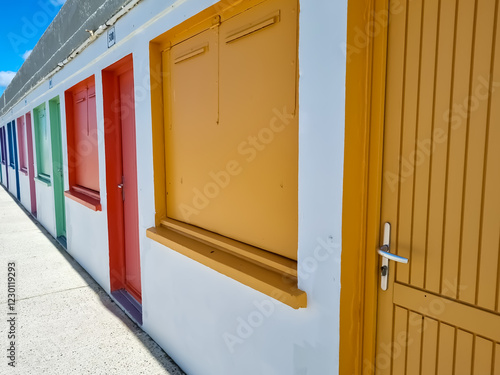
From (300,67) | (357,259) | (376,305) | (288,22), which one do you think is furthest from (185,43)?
(376,305)

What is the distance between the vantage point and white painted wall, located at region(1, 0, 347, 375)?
4.83 feet

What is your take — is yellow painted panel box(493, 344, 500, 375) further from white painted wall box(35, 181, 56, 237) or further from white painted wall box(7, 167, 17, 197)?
white painted wall box(7, 167, 17, 197)

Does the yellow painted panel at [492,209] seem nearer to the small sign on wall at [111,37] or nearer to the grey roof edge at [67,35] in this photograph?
the grey roof edge at [67,35]

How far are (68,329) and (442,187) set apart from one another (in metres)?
3.40

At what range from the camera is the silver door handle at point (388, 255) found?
4.36ft

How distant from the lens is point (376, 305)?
58.9 inches

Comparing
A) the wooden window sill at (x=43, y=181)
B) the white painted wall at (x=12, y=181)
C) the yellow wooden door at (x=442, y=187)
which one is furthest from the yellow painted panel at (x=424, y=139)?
the white painted wall at (x=12, y=181)

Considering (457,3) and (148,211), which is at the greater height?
(457,3)

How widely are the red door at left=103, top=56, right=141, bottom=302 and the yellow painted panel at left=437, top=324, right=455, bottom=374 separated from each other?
3.09m

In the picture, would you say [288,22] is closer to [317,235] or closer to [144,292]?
[317,235]

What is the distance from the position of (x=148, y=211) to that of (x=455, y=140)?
2.46 metres

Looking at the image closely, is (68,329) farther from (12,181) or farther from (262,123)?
(12,181)

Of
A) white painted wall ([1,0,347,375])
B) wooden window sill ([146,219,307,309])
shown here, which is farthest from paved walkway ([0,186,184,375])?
wooden window sill ([146,219,307,309])

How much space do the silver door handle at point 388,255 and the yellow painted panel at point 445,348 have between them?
27cm
